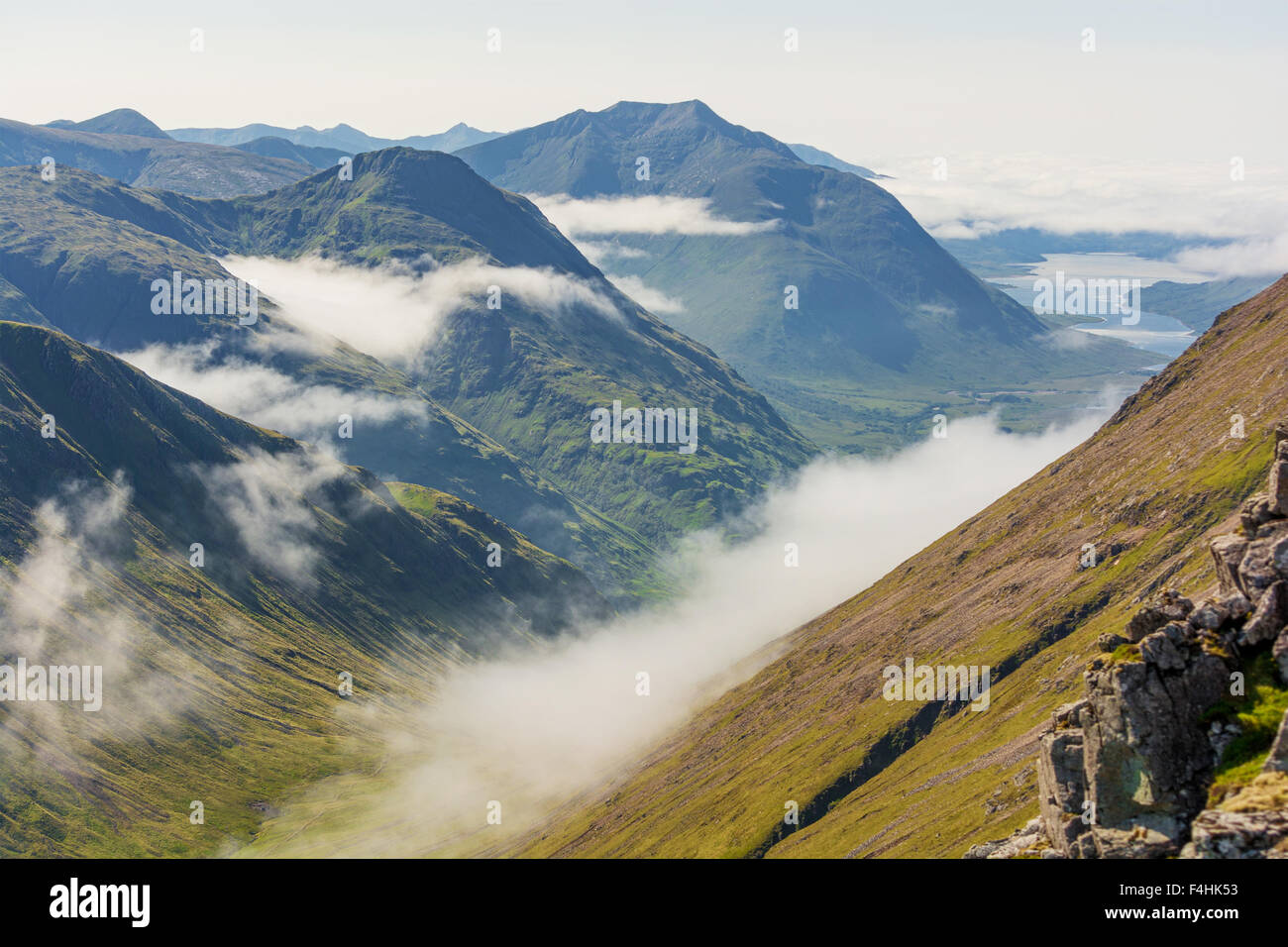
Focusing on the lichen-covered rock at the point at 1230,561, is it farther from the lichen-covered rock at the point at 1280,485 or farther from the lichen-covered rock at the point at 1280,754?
the lichen-covered rock at the point at 1280,754

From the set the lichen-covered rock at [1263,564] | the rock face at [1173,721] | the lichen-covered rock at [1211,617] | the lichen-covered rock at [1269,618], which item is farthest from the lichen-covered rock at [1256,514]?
the lichen-covered rock at [1269,618]

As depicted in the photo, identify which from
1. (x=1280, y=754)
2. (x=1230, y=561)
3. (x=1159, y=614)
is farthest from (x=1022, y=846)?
(x=1230, y=561)

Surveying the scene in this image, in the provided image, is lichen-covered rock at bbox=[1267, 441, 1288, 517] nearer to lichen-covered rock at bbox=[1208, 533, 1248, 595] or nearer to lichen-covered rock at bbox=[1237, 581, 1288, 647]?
lichen-covered rock at bbox=[1208, 533, 1248, 595]

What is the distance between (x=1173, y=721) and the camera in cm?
6431

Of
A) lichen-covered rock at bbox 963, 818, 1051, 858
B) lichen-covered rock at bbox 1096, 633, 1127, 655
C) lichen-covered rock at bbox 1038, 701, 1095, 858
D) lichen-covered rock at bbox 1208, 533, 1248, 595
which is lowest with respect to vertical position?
lichen-covered rock at bbox 963, 818, 1051, 858

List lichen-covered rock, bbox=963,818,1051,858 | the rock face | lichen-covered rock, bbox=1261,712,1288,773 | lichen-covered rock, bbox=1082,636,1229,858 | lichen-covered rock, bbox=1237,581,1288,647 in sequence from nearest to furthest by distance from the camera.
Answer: lichen-covered rock, bbox=1261,712,1288,773 < the rock face < lichen-covered rock, bbox=1082,636,1229,858 < lichen-covered rock, bbox=1237,581,1288,647 < lichen-covered rock, bbox=963,818,1051,858

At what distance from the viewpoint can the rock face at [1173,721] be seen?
6147cm

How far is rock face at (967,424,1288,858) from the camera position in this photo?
61469mm

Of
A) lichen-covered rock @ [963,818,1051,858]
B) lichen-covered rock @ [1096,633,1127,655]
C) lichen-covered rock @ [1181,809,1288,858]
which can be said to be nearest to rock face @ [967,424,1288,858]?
lichen-covered rock @ [1181,809,1288,858]

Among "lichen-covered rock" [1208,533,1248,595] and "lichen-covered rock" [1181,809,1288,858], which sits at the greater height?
"lichen-covered rock" [1208,533,1248,595]
